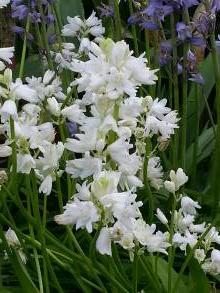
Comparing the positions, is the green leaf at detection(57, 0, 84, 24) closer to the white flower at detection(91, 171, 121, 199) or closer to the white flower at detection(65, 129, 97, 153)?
the white flower at detection(65, 129, 97, 153)

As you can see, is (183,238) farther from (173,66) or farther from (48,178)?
(173,66)

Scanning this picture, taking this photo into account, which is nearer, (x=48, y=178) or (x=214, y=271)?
(x=48, y=178)

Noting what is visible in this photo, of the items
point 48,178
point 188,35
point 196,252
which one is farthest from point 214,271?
point 188,35

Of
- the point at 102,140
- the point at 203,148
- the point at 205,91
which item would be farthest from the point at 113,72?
the point at 205,91

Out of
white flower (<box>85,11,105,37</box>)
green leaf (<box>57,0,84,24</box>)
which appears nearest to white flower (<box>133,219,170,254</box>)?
white flower (<box>85,11,105,37</box>)

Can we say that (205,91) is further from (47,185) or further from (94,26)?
(47,185)

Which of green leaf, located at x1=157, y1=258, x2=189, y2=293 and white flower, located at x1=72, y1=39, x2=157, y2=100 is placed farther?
green leaf, located at x1=157, y1=258, x2=189, y2=293

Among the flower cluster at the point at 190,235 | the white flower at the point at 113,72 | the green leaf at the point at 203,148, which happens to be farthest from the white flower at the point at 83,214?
the green leaf at the point at 203,148
